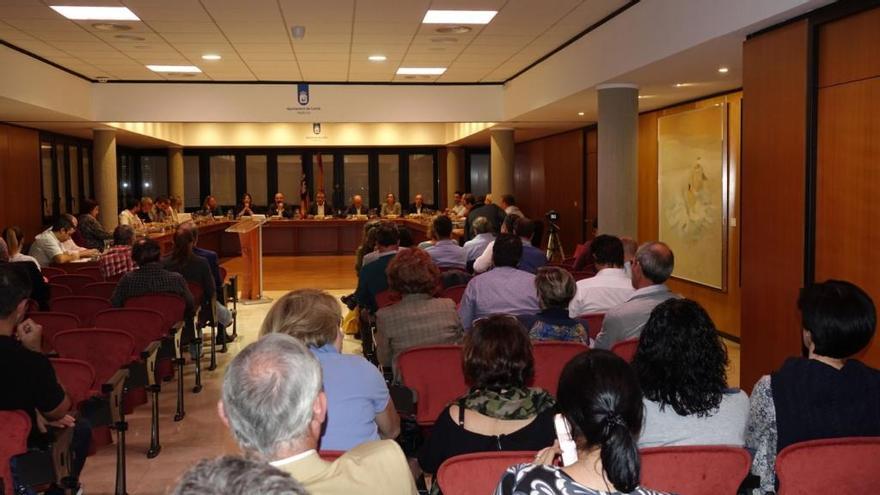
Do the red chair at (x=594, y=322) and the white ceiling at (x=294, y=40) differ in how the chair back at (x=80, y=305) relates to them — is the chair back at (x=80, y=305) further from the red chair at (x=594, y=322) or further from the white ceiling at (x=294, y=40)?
the red chair at (x=594, y=322)

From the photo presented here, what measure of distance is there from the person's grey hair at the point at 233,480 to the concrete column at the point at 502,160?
15.8 metres

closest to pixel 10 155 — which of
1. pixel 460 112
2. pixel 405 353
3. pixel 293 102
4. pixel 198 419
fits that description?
pixel 293 102

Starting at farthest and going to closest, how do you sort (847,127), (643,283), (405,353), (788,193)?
(788,193) → (847,127) → (643,283) → (405,353)

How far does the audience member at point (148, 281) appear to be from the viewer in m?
7.17

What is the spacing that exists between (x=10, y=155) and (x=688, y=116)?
1122 cm

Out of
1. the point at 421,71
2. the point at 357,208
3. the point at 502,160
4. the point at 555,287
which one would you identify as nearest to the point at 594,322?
the point at 555,287

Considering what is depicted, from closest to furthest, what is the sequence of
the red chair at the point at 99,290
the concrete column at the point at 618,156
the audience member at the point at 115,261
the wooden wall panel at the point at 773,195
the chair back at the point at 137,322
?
the chair back at the point at 137,322 < the wooden wall panel at the point at 773,195 < the red chair at the point at 99,290 < the audience member at the point at 115,261 < the concrete column at the point at 618,156

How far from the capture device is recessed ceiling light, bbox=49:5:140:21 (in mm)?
8992

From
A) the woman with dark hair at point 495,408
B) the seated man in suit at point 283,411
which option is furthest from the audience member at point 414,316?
the seated man in suit at point 283,411

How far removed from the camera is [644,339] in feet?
10.6

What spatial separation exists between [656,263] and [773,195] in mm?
2111

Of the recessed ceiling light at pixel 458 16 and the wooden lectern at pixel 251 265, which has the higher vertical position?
the recessed ceiling light at pixel 458 16

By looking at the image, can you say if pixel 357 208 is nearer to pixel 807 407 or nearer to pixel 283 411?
pixel 807 407

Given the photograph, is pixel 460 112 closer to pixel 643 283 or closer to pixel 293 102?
pixel 293 102
